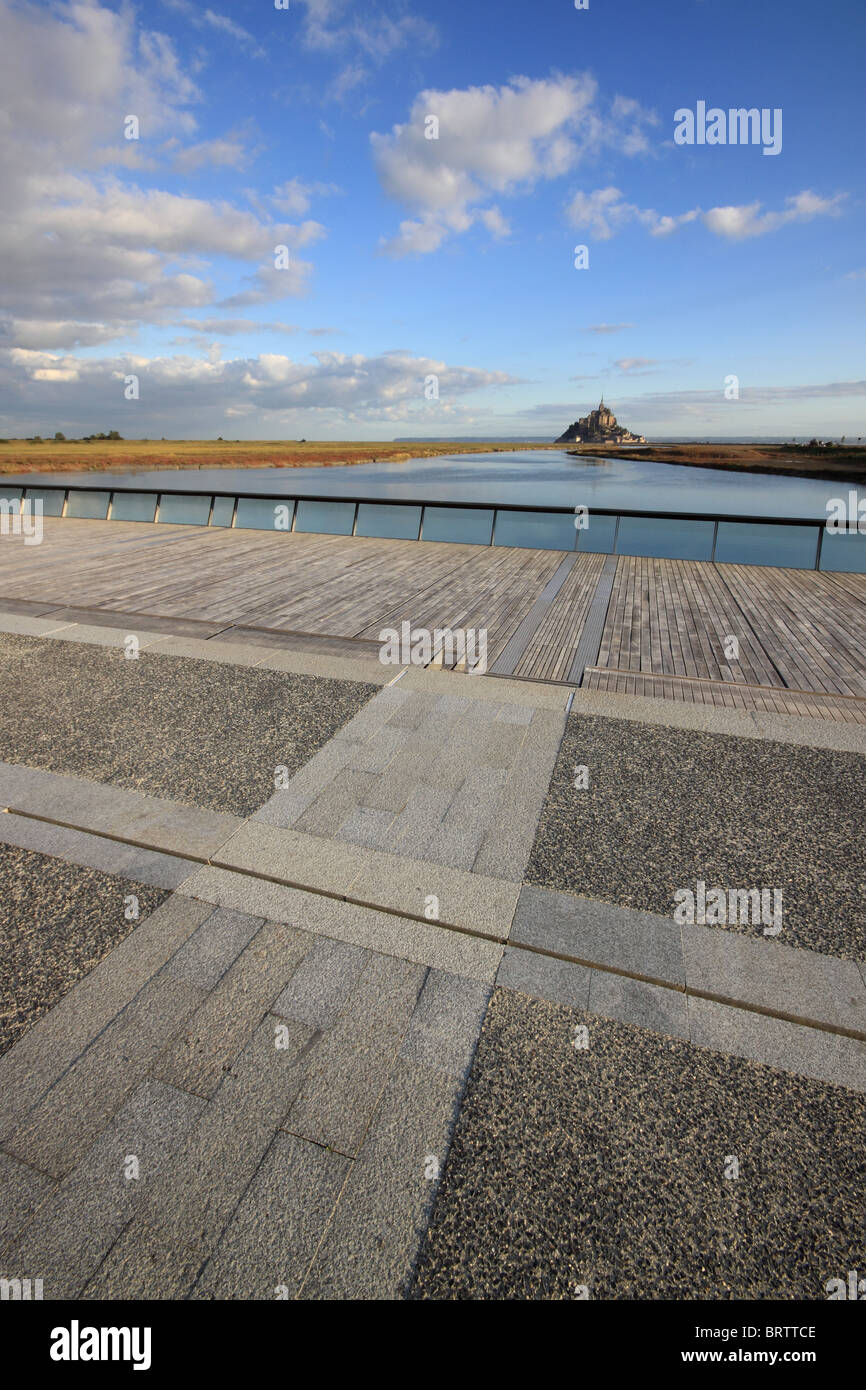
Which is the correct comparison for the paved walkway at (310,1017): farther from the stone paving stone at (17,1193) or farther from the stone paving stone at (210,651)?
the stone paving stone at (210,651)

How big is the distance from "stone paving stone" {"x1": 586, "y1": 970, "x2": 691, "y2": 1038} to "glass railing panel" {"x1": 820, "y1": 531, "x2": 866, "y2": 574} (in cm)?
1072

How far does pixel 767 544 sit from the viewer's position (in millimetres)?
11719

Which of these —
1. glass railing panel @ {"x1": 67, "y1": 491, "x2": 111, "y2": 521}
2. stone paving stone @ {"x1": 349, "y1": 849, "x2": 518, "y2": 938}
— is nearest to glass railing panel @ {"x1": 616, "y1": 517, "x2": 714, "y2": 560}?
stone paving stone @ {"x1": 349, "y1": 849, "x2": 518, "y2": 938}

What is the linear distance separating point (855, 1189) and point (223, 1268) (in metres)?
2.28

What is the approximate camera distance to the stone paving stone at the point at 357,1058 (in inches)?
97.8

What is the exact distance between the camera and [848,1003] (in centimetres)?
303

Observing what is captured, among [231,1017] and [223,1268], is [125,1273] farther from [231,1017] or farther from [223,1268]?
[231,1017]

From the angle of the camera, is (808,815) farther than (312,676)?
No

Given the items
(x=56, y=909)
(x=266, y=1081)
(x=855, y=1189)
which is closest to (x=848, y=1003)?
(x=855, y=1189)

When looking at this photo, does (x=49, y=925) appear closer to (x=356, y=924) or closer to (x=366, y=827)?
(x=356, y=924)

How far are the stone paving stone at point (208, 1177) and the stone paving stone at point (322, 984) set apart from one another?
0.32 feet

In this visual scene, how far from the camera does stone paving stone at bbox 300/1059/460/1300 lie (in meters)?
2.07

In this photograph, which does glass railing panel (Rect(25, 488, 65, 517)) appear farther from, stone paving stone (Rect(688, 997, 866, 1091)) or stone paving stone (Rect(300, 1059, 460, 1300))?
stone paving stone (Rect(688, 997, 866, 1091))
